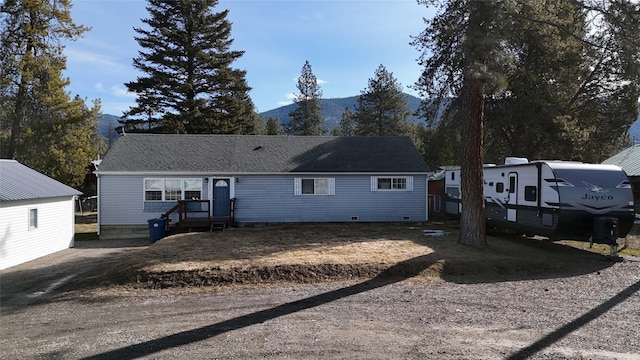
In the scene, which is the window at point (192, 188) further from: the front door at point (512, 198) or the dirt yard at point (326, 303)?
the front door at point (512, 198)

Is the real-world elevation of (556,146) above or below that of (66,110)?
below

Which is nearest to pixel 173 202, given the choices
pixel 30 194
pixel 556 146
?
pixel 30 194

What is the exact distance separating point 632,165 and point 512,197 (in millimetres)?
14085

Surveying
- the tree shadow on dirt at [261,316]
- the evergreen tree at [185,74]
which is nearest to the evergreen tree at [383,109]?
the evergreen tree at [185,74]

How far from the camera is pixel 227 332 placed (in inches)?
231

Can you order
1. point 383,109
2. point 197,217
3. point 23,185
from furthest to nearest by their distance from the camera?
1. point 383,109
2. point 197,217
3. point 23,185

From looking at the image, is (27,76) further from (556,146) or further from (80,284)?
(556,146)

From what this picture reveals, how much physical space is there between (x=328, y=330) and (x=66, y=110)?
25.7 meters

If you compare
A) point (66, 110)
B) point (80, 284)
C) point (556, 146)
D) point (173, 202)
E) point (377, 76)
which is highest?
point (377, 76)

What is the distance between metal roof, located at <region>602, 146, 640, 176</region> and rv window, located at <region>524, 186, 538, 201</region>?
42.4 ft

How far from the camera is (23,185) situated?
13.4 metres

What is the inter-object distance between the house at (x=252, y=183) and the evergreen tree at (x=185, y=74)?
13.5m

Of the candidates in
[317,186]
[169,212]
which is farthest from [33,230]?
[317,186]

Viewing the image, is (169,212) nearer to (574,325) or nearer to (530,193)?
(530,193)
